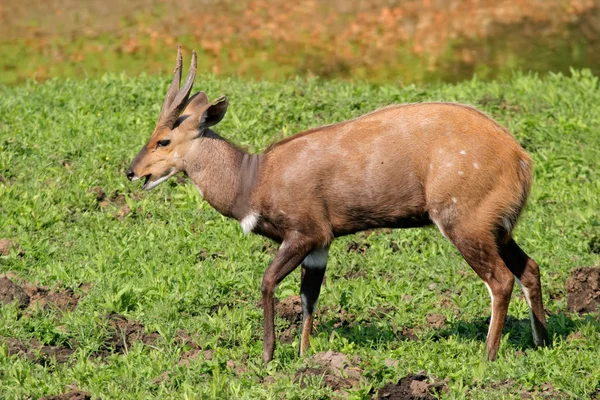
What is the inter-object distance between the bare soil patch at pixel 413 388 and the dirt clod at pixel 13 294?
293cm

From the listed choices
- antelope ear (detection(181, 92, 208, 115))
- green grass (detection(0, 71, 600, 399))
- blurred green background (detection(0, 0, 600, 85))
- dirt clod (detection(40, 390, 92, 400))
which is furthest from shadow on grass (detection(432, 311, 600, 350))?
blurred green background (detection(0, 0, 600, 85))

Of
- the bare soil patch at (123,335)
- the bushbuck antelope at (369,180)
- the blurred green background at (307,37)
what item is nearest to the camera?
the bushbuck antelope at (369,180)

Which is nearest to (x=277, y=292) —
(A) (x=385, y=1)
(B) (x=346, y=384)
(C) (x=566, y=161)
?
(B) (x=346, y=384)

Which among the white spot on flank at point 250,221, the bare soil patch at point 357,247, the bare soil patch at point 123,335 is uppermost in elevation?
the white spot on flank at point 250,221

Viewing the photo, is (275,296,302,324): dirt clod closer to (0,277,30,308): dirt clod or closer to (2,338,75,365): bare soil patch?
(2,338,75,365): bare soil patch

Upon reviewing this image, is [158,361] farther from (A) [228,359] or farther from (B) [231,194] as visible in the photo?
(B) [231,194]

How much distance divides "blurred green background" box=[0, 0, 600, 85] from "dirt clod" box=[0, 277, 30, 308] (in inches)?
272

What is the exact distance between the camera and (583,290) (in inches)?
319

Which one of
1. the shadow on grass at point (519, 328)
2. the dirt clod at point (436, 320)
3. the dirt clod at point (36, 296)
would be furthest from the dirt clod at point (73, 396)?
the dirt clod at point (436, 320)

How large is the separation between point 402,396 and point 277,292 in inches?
84.3

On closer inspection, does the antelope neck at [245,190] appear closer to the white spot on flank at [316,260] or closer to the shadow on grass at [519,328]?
the white spot on flank at [316,260]

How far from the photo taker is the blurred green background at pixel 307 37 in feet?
52.1

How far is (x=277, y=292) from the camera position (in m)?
8.40

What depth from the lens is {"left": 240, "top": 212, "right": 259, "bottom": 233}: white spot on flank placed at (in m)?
7.27
